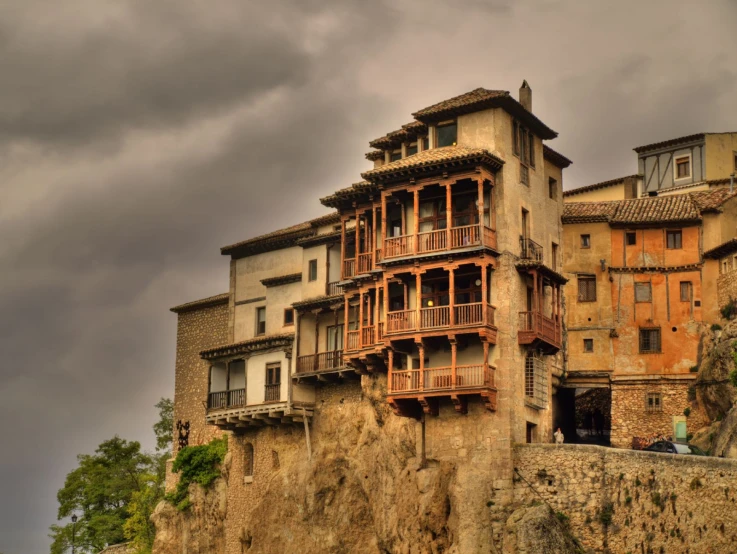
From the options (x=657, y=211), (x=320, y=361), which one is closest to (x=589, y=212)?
(x=657, y=211)

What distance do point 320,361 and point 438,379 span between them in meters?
11.3

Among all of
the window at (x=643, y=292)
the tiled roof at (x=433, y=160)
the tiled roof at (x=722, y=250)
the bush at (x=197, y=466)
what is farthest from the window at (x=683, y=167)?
the bush at (x=197, y=466)

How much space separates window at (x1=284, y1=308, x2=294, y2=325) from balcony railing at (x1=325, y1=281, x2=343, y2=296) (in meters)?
3.60

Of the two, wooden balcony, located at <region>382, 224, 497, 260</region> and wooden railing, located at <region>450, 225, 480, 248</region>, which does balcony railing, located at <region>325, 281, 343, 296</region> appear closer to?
wooden balcony, located at <region>382, 224, 497, 260</region>

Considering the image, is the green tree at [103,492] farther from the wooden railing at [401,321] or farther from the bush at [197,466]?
the wooden railing at [401,321]

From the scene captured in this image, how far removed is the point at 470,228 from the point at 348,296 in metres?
9.23

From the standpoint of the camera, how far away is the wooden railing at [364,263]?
65.6 meters

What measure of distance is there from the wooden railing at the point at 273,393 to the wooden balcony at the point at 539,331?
15.4 meters

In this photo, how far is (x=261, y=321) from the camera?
7669 cm

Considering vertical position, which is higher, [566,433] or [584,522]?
[566,433]

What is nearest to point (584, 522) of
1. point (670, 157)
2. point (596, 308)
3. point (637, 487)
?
point (637, 487)

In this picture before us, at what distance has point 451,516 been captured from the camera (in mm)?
58281

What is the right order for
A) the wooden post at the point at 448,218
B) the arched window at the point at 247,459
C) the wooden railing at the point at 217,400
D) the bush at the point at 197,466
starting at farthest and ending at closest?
the bush at the point at 197,466
the wooden railing at the point at 217,400
the arched window at the point at 247,459
the wooden post at the point at 448,218

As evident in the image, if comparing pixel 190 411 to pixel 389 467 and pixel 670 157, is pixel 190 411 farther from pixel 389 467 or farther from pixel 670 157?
pixel 670 157
